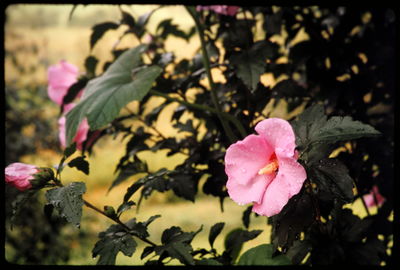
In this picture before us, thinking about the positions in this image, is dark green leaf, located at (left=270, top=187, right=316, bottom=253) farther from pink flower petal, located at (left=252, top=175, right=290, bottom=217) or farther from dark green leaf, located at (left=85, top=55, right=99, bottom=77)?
dark green leaf, located at (left=85, top=55, right=99, bottom=77)

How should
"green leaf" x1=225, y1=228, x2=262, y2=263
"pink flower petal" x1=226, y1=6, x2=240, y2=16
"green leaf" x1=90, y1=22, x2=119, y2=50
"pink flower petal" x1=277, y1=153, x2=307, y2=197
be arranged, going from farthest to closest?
"green leaf" x1=90, y1=22, x2=119, y2=50, "pink flower petal" x1=226, y1=6, x2=240, y2=16, "green leaf" x1=225, y1=228, x2=262, y2=263, "pink flower petal" x1=277, y1=153, x2=307, y2=197

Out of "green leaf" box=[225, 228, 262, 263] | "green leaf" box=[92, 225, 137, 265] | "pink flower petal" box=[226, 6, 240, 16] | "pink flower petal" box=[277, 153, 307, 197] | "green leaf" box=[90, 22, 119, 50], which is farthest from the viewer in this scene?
"green leaf" box=[90, 22, 119, 50]

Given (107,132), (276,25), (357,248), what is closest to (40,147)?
(107,132)

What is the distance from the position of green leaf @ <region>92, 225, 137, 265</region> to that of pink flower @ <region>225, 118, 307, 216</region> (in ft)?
0.55

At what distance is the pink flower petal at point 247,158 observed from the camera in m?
0.61

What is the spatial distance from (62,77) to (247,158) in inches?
24.2

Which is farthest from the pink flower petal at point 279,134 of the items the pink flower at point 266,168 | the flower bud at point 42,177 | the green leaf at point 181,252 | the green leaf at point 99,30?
the green leaf at point 99,30

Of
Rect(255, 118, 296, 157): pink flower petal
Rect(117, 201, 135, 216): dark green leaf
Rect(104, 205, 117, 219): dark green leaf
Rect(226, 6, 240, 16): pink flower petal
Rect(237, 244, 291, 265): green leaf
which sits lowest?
Rect(237, 244, 291, 265): green leaf

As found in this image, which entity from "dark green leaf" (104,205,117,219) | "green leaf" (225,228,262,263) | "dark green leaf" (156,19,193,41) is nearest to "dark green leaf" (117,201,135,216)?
"dark green leaf" (104,205,117,219)

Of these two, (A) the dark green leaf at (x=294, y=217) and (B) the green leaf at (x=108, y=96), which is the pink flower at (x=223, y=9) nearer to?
(B) the green leaf at (x=108, y=96)

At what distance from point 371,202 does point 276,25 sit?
599mm

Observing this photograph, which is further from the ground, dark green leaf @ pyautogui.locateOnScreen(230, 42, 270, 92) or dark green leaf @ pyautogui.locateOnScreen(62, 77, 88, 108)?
dark green leaf @ pyautogui.locateOnScreen(230, 42, 270, 92)

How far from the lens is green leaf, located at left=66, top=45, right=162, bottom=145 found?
0.75 m

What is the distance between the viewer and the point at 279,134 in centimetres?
59
